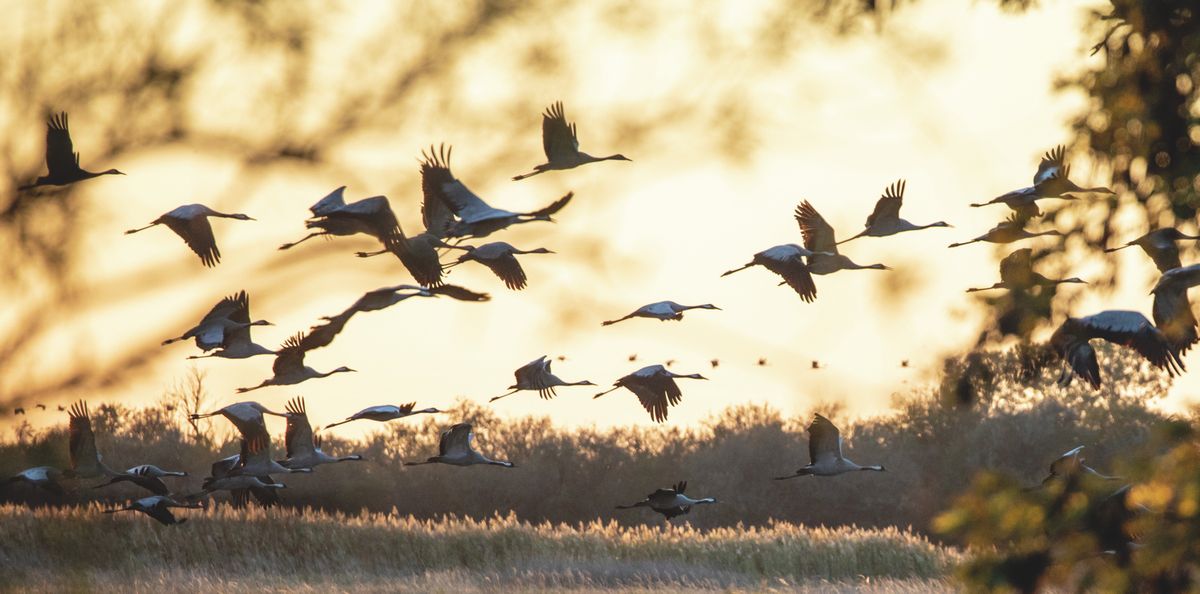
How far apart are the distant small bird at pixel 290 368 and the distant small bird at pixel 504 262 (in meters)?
1.61

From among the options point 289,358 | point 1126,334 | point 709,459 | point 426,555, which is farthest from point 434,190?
point 709,459

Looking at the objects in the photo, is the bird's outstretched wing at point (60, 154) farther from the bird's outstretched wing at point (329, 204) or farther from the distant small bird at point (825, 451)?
the distant small bird at point (825, 451)

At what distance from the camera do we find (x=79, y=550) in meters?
24.8

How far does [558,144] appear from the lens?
446 inches

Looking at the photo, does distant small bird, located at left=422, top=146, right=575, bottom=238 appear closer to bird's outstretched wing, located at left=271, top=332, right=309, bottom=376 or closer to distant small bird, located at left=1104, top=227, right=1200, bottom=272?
bird's outstretched wing, located at left=271, top=332, right=309, bottom=376

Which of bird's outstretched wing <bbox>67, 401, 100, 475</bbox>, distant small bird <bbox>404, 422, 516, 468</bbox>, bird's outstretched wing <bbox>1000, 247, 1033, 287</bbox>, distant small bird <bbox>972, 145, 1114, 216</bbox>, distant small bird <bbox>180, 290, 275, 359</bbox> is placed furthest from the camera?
distant small bird <bbox>404, 422, 516, 468</bbox>

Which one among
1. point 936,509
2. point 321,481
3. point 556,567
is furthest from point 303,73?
point 936,509

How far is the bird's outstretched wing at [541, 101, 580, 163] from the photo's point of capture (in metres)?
11.3

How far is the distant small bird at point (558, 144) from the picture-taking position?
444 inches

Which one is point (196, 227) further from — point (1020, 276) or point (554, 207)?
point (1020, 276)

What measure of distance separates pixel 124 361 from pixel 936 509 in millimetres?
30051

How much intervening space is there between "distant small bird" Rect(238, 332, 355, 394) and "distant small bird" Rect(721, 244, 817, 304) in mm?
3412

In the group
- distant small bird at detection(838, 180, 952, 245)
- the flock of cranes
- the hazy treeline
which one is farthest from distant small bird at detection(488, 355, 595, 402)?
the hazy treeline

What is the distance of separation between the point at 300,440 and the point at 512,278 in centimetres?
526
